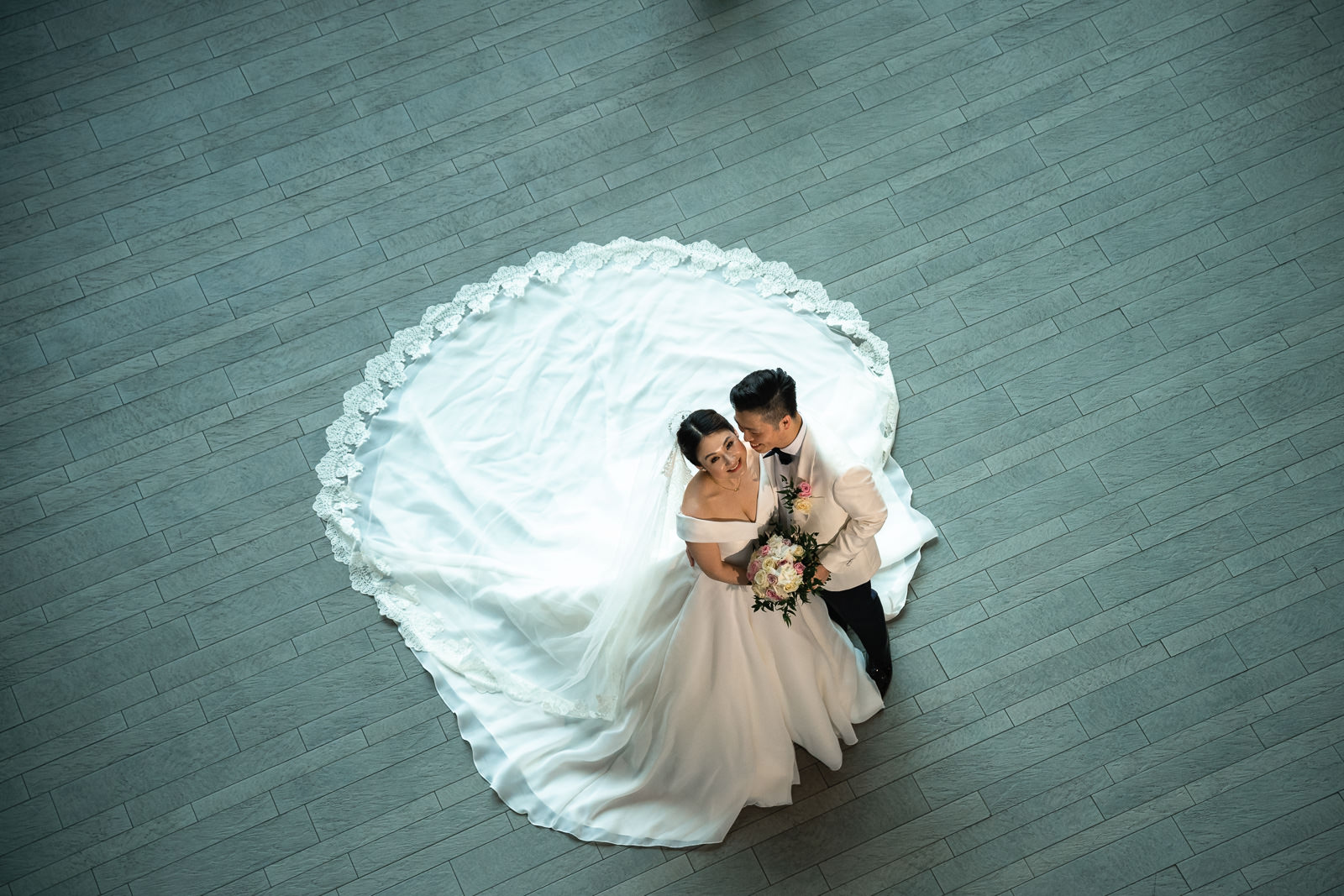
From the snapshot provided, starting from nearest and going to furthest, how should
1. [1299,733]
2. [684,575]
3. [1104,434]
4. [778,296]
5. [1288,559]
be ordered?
[684,575], [1299,733], [1288,559], [1104,434], [778,296]

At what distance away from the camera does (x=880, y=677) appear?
3.96m

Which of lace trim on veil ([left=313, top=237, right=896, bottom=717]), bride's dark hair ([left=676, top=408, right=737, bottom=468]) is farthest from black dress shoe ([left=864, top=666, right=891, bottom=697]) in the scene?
bride's dark hair ([left=676, top=408, right=737, bottom=468])

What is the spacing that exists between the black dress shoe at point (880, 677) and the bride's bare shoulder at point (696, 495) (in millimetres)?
1103

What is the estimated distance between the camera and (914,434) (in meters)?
4.54

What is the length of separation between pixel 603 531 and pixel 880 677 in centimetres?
111

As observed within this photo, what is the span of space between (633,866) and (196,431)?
2518mm

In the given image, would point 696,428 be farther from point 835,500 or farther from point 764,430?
point 835,500

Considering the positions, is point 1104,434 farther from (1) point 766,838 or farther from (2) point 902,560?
(1) point 766,838

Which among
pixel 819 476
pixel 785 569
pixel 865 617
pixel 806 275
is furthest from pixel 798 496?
pixel 806 275

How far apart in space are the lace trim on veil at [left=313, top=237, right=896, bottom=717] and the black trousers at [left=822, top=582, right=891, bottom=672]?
88 centimetres

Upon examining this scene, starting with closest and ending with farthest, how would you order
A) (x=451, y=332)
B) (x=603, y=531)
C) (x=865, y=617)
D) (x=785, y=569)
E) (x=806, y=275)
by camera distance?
(x=785, y=569), (x=865, y=617), (x=603, y=531), (x=451, y=332), (x=806, y=275)

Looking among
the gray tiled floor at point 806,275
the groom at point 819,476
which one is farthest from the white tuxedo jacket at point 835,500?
the gray tiled floor at point 806,275

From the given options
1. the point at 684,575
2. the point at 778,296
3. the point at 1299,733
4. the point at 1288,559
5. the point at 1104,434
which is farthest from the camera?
the point at 778,296

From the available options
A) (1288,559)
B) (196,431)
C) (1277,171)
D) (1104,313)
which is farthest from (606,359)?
(1277,171)
